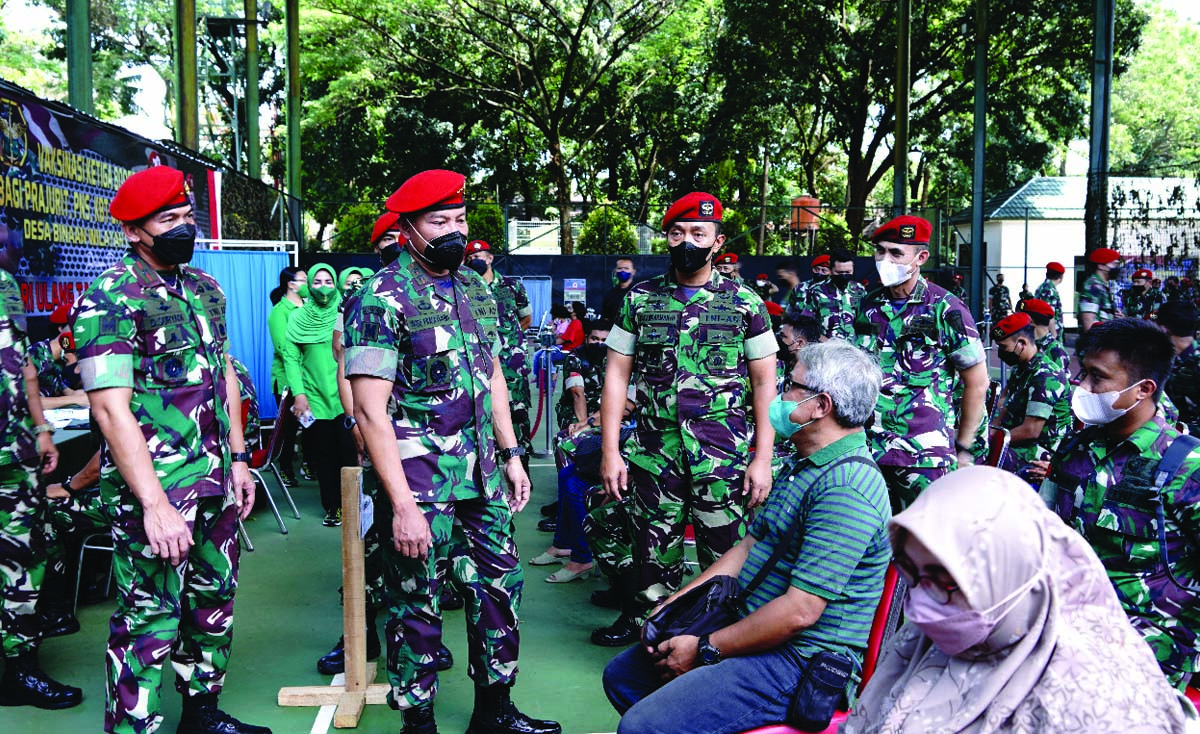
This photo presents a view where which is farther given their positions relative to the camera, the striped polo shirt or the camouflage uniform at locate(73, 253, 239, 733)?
the camouflage uniform at locate(73, 253, 239, 733)

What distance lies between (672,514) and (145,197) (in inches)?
94.9

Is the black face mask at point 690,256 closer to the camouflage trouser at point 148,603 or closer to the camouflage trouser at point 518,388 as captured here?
the camouflage trouser at point 148,603

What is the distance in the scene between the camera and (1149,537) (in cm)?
296

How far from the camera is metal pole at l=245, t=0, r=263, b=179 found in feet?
55.7

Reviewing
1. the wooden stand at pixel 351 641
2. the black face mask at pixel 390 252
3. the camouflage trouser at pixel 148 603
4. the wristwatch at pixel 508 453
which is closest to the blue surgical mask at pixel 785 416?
the wristwatch at pixel 508 453

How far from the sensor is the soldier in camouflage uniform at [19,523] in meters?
4.18

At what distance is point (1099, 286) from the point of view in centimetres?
1134

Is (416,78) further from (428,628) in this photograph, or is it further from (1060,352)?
(428,628)

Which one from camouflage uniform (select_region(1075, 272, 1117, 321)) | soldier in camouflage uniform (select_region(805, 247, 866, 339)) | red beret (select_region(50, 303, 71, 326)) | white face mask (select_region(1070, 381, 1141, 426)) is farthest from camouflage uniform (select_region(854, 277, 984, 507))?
camouflage uniform (select_region(1075, 272, 1117, 321))

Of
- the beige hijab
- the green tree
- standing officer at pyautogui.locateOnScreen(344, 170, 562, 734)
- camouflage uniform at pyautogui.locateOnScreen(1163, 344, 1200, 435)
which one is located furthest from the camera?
the green tree

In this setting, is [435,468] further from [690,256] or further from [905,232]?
[905,232]

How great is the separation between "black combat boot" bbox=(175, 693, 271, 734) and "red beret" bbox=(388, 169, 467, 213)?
187cm

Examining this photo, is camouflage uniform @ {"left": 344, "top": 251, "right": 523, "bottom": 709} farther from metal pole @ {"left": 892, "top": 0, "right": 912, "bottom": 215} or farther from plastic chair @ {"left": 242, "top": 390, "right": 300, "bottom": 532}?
metal pole @ {"left": 892, "top": 0, "right": 912, "bottom": 215}

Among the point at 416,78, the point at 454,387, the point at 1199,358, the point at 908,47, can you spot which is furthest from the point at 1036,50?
the point at 454,387
